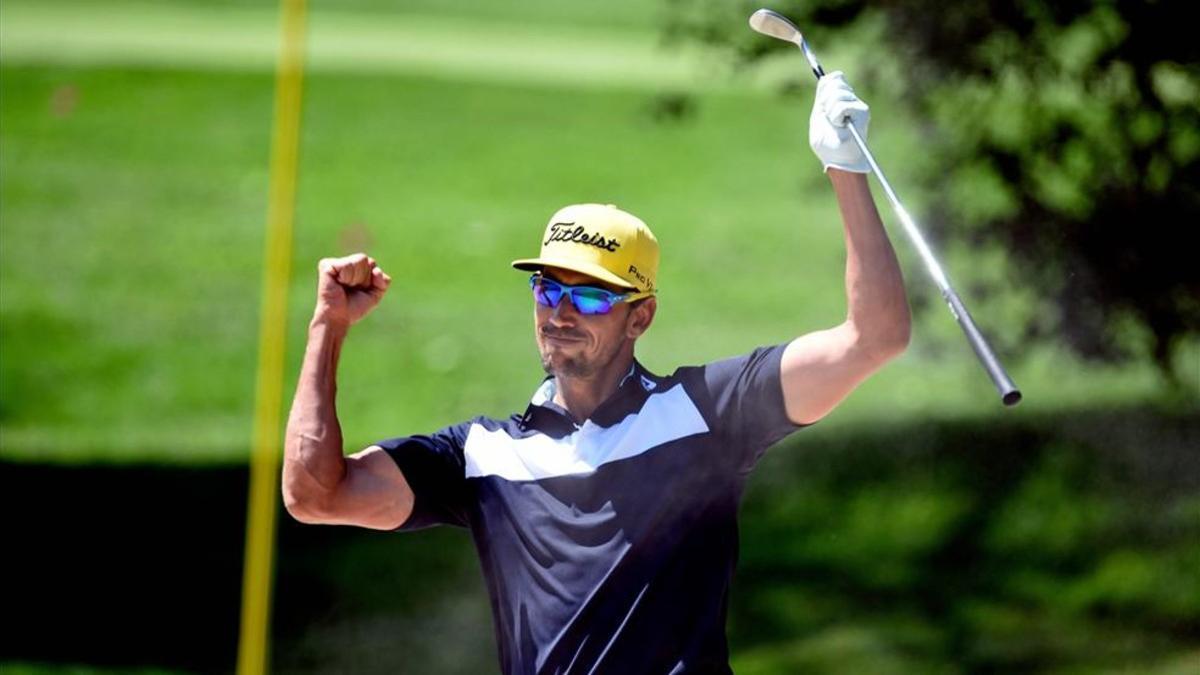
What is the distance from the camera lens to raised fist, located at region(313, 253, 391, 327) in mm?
3725

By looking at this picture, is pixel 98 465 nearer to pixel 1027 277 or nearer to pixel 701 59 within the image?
pixel 701 59

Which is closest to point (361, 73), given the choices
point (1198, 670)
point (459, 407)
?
point (459, 407)

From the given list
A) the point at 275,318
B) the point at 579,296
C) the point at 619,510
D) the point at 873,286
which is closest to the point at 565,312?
the point at 579,296

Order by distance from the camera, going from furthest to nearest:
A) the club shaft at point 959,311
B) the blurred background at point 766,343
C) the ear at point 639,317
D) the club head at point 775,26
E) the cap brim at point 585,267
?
the blurred background at point 766,343 → the club head at point 775,26 → the ear at point 639,317 → the cap brim at point 585,267 → the club shaft at point 959,311

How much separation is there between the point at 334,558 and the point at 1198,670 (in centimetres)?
399

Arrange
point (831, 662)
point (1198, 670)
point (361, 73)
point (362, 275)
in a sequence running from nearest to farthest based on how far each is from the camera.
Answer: point (362, 275) < point (1198, 670) < point (831, 662) < point (361, 73)

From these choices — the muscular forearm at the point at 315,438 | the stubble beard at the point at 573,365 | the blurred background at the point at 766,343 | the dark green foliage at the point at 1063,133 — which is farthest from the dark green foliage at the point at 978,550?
the muscular forearm at the point at 315,438

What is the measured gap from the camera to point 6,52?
52.2ft

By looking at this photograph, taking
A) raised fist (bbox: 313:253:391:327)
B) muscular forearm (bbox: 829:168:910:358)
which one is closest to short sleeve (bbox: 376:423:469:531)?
raised fist (bbox: 313:253:391:327)

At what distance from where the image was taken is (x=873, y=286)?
135 inches

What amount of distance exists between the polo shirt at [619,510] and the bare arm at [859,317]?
8 centimetres

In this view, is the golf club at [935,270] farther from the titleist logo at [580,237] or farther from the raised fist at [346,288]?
the raised fist at [346,288]

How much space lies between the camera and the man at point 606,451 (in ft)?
11.6

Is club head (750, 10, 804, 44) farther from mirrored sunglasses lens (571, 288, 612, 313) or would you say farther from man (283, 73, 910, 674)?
mirrored sunglasses lens (571, 288, 612, 313)
